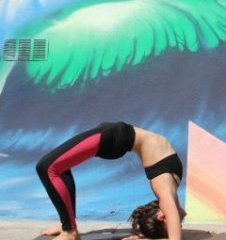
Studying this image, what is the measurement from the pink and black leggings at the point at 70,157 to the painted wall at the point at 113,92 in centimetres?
144

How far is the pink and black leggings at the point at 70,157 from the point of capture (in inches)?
126

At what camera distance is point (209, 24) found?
5.20 meters

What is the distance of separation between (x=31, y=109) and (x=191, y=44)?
163cm

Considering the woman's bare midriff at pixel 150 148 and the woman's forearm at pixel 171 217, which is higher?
the woman's bare midriff at pixel 150 148

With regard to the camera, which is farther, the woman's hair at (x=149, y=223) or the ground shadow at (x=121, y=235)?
the ground shadow at (x=121, y=235)

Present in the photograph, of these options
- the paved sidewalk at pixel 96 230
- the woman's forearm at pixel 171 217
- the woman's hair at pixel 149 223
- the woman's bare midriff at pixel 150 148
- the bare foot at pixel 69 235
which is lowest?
the paved sidewalk at pixel 96 230

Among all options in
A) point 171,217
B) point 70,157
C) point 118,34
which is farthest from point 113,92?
point 171,217

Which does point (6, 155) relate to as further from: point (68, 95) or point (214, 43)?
point (214, 43)

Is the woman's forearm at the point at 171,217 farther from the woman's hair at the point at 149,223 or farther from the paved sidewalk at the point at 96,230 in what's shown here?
the paved sidewalk at the point at 96,230

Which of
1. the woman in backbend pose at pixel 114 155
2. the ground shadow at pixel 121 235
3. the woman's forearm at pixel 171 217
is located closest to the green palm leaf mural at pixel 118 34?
the ground shadow at pixel 121 235

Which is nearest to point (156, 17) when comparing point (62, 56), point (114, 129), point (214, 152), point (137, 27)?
point (137, 27)

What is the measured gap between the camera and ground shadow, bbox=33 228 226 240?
3.30 meters

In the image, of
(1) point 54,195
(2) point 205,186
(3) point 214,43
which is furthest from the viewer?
(3) point 214,43

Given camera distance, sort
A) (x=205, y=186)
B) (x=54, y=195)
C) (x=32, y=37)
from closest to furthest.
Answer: (x=54, y=195) → (x=205, y=186) → (x=32, y=37)
